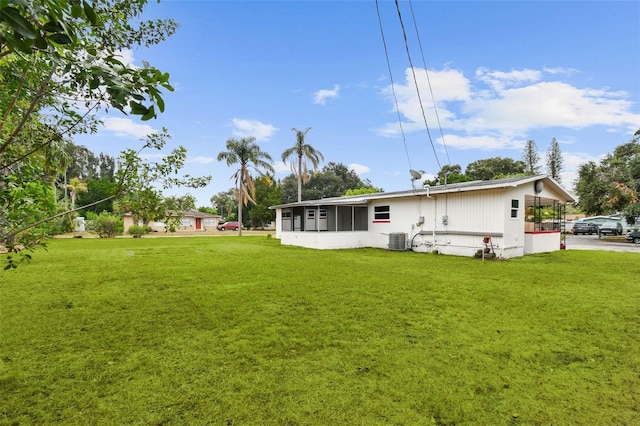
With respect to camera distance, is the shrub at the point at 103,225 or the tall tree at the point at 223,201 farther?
the tall tree at the point at 223,201

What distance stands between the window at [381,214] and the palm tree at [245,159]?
15.6 metres

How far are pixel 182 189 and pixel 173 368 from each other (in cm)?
177

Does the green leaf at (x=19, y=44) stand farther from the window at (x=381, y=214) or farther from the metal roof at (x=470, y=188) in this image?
the window at (x=381, y=214)

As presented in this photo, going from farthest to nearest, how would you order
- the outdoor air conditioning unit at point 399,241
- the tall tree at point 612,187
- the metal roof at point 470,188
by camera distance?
the tall tree at point 612,187 < the outdoor air conditioning unit at point 399,241 < the metal roof at point 470,188

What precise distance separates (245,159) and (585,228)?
32.5 metres

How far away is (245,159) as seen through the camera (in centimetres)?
2861

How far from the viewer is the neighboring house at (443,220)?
11.5 meters

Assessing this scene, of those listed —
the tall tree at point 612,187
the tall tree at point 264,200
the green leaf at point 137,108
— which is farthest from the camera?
the tall tree at point 264,200

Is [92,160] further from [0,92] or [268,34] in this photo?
[0,92]

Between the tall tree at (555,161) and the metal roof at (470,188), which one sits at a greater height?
the tall tree at (555,161)

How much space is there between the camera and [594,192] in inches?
887

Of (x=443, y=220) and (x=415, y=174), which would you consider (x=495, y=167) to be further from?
(x=443, y=220)

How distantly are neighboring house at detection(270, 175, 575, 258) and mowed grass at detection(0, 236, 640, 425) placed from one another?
5.02 metres

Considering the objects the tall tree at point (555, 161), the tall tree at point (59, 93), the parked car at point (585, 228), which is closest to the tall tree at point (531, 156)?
the tall tree at point (555, 161)
